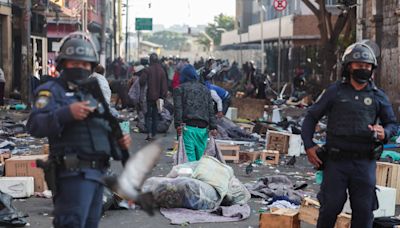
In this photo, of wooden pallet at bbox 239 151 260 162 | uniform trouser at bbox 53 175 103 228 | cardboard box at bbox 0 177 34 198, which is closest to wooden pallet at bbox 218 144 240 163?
wooden pallet at bbox 239 151 260 162

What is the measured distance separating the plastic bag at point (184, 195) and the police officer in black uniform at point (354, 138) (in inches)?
104

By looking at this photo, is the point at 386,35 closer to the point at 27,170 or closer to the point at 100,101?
the point at 27,170

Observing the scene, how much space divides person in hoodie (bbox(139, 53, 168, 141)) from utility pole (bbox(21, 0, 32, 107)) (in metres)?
7.14

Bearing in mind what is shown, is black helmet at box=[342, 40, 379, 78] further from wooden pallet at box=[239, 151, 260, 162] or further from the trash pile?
wooden pallet at box=[239, 151, 260, 162]

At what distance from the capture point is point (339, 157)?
6.46m

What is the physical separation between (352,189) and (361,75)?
97 cm

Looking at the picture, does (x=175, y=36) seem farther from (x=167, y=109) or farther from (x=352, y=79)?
(x=352, y=79)

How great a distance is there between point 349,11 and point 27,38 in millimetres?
10689

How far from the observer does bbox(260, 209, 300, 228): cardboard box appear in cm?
783

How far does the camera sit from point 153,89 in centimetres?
1638

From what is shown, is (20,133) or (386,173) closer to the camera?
(386,173)

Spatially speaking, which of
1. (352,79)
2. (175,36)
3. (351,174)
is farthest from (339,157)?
(175,36)

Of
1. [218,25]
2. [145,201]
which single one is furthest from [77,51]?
[218,25]

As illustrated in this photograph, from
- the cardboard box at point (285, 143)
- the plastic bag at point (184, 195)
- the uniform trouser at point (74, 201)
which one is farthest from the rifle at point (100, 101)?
the cardboard box at point (285, 143)
